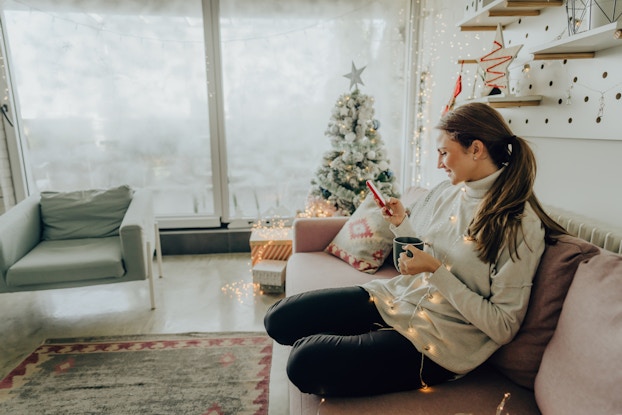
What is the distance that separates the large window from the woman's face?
228 cm

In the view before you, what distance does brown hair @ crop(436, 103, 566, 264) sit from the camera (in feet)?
3.63

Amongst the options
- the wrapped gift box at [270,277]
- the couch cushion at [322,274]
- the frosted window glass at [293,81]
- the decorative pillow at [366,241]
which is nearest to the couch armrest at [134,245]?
the wrapped gift box at [270,277]

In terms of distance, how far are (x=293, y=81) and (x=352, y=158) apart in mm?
916

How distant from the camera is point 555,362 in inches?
38.7

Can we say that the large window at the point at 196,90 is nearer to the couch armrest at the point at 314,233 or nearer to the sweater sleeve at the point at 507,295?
the couch armrest at the point at 314,233

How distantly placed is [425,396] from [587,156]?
43.0 inches

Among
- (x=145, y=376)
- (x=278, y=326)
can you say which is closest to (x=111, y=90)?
(x=145, y=376)

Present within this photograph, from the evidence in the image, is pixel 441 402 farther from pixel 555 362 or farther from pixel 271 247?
pixel 271 247

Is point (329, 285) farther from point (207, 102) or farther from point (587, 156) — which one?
point (207, 102)

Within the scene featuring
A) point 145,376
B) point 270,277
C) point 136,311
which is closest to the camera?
point 145,376

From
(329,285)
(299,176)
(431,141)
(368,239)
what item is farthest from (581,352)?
(299,176)

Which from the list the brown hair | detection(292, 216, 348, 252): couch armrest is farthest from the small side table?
the brown hair

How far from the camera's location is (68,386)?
1760mm

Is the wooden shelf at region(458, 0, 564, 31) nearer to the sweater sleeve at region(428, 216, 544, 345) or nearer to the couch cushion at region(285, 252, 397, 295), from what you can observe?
the sweater sleeve at region(428, 216, 544, 345)
